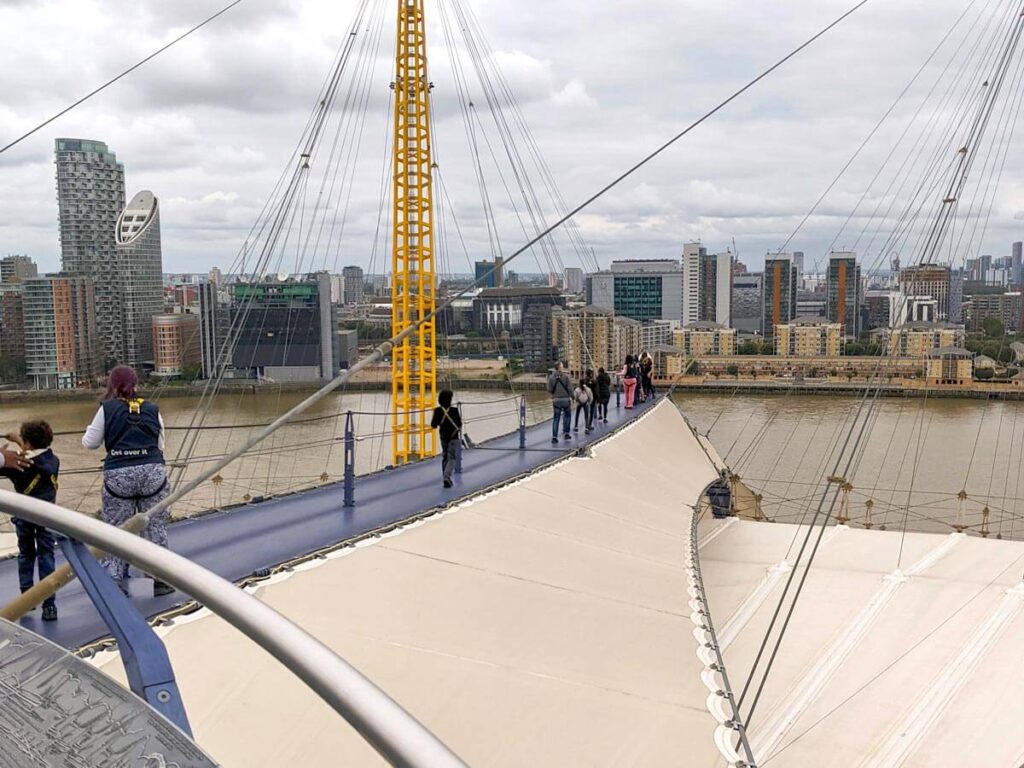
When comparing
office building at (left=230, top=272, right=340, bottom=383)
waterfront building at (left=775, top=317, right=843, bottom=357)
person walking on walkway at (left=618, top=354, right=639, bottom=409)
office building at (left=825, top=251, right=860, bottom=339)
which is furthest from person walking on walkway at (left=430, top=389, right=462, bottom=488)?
waterfront building at (left=775, top=317, right=843, bottom=357)

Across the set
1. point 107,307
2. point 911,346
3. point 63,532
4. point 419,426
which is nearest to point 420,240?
point 419,426

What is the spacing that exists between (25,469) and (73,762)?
2.23m

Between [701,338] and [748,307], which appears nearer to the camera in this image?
[701,338]

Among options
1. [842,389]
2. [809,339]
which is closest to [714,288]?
[809,339]

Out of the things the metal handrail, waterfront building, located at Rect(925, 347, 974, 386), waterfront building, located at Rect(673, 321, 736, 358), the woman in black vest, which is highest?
the metal handrail

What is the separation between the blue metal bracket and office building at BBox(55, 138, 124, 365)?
2183cm

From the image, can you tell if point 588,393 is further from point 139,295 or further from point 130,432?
point 139,295

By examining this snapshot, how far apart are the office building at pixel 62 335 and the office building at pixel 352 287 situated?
5.98m

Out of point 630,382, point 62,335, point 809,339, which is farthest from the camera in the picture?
point 809,339

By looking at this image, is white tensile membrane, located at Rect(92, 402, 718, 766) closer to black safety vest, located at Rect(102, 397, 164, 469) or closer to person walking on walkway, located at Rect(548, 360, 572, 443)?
black safety vest, located at Rect(102, 397, 164, 469)

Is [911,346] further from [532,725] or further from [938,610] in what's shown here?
[532,725]

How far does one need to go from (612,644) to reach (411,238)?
929cm

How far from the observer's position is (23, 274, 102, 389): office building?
20081 millimetres

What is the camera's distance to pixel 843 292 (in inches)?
1197
